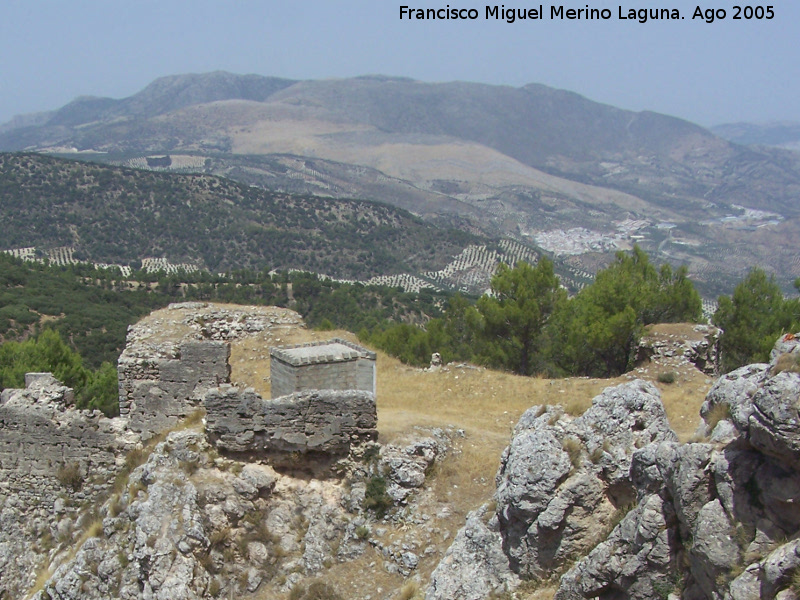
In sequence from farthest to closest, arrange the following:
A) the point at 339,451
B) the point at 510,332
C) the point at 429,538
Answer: the point at 510,332, the point at 339,451, the point at 429,538

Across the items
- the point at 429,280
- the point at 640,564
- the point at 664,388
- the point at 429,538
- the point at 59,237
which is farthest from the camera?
the point at 429,280

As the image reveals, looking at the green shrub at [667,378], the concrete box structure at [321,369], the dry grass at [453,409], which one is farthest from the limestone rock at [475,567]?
the green shrub at [667,378]

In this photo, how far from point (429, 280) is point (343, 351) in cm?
11962

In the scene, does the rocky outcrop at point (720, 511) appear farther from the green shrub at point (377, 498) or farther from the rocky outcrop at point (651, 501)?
the green shrub at point (377, 498)

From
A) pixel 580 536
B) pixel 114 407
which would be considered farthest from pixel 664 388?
pixel 114 407

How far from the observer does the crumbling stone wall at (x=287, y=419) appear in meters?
12.8

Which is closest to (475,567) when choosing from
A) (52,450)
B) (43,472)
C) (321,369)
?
(321,369)

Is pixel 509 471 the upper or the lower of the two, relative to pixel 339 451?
upper

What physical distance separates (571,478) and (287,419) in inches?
219

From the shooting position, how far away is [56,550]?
13.7 meters

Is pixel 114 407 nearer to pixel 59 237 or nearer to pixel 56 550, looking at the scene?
pixel 56 550

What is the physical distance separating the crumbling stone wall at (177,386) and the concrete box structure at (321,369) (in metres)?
1.21

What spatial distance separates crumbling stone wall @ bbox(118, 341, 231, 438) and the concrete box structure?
1.21 m

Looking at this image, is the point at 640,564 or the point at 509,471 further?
the point at 509,471
